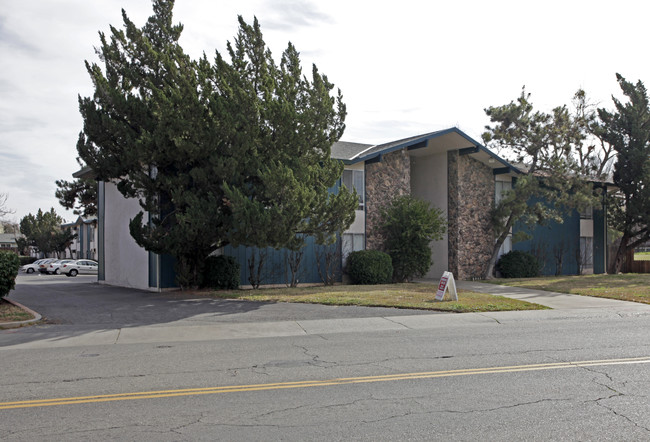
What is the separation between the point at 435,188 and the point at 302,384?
22.4m

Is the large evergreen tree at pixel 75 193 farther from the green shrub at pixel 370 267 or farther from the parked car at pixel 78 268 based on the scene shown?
the green shrub at pixel 370 267

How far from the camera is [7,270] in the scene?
14.8 m

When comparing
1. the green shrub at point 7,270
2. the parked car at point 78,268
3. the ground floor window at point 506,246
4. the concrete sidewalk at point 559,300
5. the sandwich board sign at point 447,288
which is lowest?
the parked car at point 78,268

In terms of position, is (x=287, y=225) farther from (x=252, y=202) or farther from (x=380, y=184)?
(x=380, y=184)

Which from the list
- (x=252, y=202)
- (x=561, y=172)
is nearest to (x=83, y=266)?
→ (x=252, y=202)

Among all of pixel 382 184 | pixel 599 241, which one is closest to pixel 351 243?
pixel 382 184

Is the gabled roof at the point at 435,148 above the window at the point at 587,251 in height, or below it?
above

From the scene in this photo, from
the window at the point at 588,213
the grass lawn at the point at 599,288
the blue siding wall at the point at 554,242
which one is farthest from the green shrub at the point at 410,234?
the window at the point at 588,213

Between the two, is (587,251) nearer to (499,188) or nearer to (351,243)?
(499,188)

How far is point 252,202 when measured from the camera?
17188 mm

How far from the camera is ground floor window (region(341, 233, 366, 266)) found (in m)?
24.9

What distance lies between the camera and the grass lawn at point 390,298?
50.5ft

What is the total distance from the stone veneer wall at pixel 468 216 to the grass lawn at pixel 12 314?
19136 mm

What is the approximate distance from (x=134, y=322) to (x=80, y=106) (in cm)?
878
